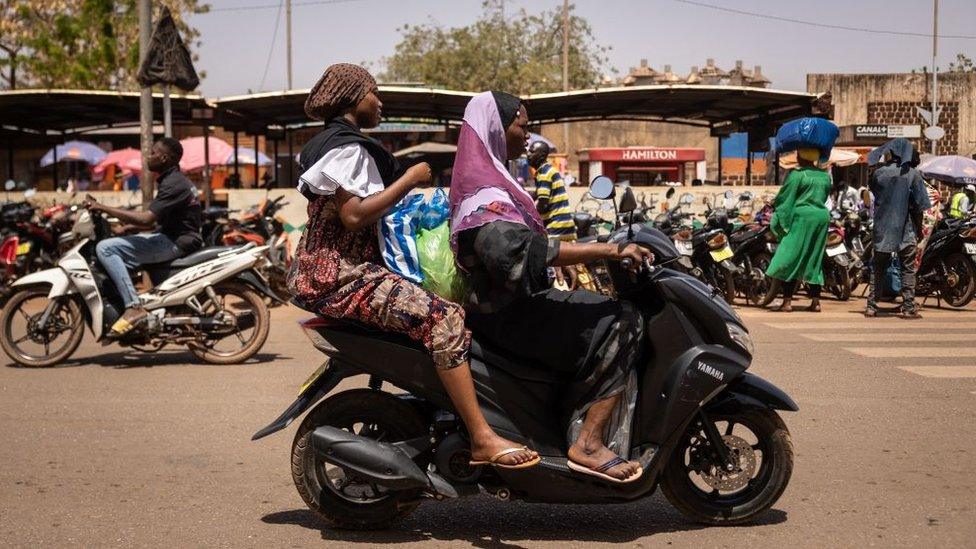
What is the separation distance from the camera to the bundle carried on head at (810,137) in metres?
12.1

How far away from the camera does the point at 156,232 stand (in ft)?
30.1

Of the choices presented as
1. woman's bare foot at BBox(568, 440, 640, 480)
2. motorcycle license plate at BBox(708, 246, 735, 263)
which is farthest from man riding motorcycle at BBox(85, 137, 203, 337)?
motorcycle license plate at BBox(708, 246, 735, 263)

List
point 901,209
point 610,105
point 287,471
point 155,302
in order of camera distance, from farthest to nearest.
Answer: point 610,105, point 901,209, point 155,302, point 287,471

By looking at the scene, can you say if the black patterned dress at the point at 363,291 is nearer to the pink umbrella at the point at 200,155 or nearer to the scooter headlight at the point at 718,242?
the scooter headlight at the point at 718,242

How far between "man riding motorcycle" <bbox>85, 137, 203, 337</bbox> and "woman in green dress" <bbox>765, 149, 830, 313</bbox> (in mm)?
6575

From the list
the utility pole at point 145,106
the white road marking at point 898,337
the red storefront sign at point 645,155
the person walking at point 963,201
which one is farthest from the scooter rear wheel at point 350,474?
the red storefront sign at point 645,155

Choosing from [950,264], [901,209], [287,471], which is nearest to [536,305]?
[287,471]

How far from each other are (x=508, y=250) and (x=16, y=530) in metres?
2.36

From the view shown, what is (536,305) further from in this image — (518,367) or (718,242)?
(718,242)

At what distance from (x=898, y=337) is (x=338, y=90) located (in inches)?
301

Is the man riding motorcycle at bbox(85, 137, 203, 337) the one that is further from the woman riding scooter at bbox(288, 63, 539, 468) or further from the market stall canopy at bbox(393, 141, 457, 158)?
the market stall canopy at bbox(393, 141, 457, 158)

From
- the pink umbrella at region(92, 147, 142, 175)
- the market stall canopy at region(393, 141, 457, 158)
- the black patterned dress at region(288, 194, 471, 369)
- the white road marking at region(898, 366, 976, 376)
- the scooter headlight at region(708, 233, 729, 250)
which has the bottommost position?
the white road marking at region(898, 366, 976, 376)

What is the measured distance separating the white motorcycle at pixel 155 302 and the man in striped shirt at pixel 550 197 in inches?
131

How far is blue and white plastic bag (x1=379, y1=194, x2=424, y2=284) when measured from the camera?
4.50m
